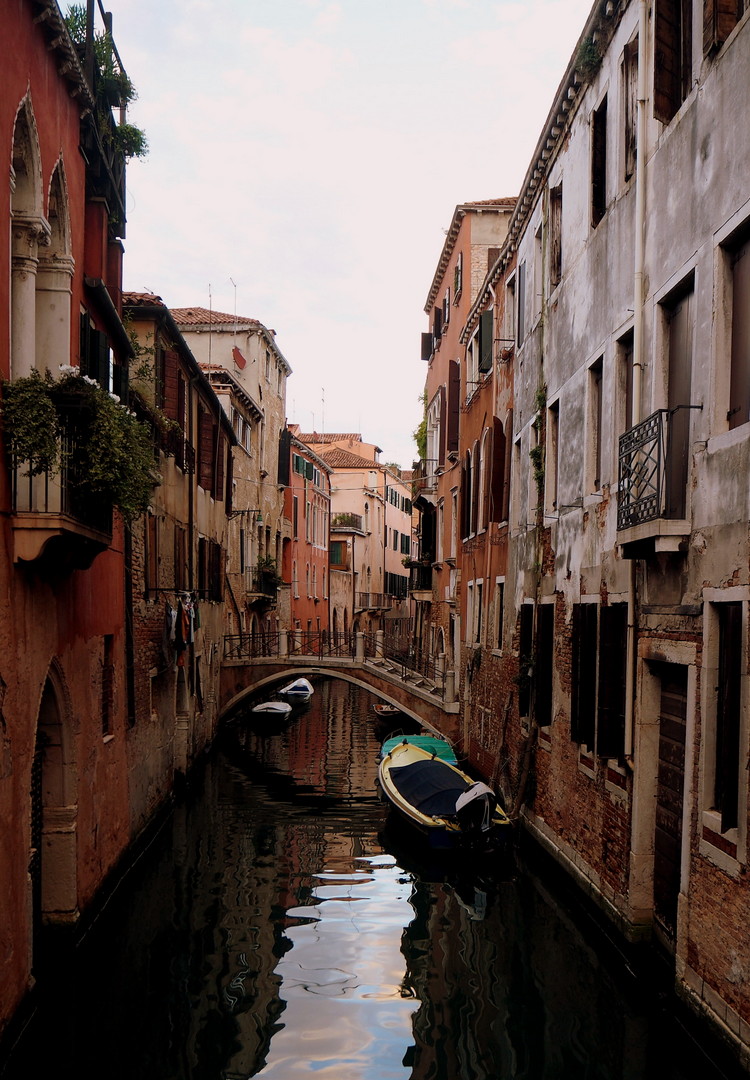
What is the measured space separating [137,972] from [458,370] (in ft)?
53.8

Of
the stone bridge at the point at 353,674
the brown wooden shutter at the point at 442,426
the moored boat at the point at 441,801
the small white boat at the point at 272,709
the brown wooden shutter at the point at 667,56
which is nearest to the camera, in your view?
the brown wooden shutter at the point at 667,56

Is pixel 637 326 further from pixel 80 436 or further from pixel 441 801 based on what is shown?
pixel 441 801

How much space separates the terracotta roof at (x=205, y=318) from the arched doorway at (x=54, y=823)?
70.1ft

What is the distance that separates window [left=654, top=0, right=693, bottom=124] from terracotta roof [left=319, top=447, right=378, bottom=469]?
46852 mm

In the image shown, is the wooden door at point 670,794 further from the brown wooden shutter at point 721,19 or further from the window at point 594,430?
the brown wooden shutter at point 721,19

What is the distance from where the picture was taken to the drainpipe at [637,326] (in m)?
8.91

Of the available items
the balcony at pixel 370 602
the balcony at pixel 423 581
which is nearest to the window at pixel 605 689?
the balcony at pixel 423 581

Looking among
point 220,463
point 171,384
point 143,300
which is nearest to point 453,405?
point 220,463

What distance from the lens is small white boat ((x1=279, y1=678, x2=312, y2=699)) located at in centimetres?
3419

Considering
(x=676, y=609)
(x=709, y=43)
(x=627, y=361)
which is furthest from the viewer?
(x=627, y=361)

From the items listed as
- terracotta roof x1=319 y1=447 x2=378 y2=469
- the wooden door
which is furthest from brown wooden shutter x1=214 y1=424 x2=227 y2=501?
terracotta roof x1=319 y1=447 x2=378 y2=469

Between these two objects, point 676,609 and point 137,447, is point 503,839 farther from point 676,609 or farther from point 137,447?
point 137,447

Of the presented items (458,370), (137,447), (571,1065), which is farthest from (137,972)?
(458,370)

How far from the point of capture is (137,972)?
923 cm
